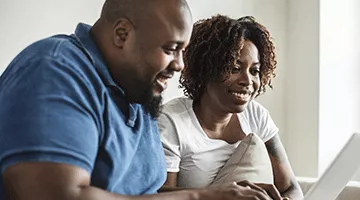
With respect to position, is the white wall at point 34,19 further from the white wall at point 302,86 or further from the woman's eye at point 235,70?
the white wall at point 302,86

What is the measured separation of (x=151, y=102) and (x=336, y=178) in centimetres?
45

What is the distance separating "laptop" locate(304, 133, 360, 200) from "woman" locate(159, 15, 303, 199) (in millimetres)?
539

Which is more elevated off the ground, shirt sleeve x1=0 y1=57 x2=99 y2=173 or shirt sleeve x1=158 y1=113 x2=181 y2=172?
shirt sleeve x1=0 y1=57 x2=99 y2=173

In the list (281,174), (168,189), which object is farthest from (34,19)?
(281,174)

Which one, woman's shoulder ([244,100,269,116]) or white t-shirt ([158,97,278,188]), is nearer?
white t-shirt ([158,97,278,188])

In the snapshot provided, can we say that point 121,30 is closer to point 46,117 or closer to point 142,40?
point 142,40

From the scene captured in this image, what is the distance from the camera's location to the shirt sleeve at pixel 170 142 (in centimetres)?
176

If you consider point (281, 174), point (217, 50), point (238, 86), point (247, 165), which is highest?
point (217, 50)

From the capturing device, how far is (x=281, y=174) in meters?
1.98

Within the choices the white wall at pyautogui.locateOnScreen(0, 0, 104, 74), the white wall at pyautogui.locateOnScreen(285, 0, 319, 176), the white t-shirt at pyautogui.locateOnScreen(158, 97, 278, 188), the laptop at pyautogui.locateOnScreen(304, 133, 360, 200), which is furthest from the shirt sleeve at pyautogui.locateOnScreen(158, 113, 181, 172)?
the white wall at pyautogui.locateOnScreen(285, 0, 319, 176)

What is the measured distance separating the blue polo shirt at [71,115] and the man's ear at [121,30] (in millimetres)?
47

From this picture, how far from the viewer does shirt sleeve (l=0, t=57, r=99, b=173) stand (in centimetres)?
99

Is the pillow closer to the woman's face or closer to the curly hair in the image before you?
the woman's face

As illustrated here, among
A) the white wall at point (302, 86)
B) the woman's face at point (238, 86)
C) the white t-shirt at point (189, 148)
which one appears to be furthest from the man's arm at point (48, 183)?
the white wall at point (302, 86)
